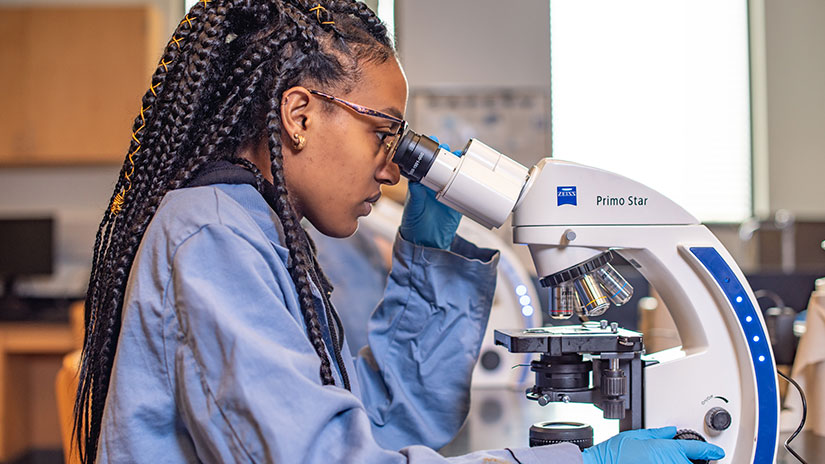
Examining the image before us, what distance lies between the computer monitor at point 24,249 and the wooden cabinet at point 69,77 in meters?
0.35

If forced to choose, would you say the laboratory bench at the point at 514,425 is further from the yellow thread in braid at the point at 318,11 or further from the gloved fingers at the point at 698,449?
the yellow thread in braid at the point at 318,11

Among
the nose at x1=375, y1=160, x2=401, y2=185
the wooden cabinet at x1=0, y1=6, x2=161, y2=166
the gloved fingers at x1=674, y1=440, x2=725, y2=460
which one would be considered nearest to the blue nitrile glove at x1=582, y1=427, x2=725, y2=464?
the gloved fingers at x1=674, y1=440, x2=725, y2=460

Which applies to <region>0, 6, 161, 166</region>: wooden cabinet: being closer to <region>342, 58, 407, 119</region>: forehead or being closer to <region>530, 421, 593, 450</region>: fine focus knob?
<region>342, 58, 407, 119</region>: forehead

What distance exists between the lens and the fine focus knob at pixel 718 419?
94 cm

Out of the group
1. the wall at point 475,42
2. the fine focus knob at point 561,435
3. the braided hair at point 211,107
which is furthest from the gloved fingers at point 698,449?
the wall at point 475,42

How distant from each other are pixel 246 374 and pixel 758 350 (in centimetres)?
63

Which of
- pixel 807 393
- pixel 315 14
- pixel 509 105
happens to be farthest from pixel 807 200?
pixel 315 14

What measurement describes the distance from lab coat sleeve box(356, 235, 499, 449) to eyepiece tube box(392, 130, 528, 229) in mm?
276

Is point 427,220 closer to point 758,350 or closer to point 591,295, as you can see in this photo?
point 591,295

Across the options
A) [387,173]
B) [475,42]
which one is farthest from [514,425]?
[475,42]

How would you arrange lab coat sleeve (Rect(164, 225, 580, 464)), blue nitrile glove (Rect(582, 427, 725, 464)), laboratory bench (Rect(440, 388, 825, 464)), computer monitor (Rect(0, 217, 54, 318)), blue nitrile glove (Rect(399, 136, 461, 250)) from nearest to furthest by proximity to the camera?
1. lab coat sleeve (Rect(164, 225, 580, 464))
2. blue nitrile glove (Rect(582, 427, 725, 464))
3. laboratory bench (Rect(440, 388, 825, 464))
4. blue nitrile glove (Rect(399, 136, 461, 250))
5. computer monitor (Rect(0, 217, 54, 318))

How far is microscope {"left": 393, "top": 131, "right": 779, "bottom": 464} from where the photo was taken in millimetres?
912

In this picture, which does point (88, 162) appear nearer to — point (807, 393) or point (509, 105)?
point (509, 105)

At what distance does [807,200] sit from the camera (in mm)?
4336
